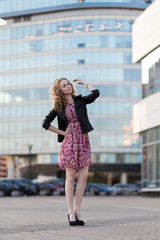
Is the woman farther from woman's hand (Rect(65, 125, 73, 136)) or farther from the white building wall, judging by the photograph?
the white building wall

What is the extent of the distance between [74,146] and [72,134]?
0.58ft

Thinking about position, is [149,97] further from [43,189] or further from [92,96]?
[92,96]

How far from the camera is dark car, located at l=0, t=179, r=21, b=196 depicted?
3819cm

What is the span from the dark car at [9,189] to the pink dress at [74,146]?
3145 cm

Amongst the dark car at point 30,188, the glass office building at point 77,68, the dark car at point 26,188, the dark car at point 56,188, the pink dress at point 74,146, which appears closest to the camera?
the pink dress at point 74,146

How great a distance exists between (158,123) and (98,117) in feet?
142

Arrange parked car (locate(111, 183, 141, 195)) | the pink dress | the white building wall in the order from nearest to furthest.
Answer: the pink dress < the white building wall < parked car (locate(111, 183, 141, 195))

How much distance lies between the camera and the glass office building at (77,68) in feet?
234

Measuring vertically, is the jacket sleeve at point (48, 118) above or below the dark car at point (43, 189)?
above

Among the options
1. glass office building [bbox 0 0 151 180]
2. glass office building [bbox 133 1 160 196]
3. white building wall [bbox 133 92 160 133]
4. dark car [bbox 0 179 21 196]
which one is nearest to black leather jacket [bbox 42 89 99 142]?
glass office building [bbox 133 1 160 196]

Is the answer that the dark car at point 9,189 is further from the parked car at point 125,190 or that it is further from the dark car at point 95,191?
the parked car at point 125,190

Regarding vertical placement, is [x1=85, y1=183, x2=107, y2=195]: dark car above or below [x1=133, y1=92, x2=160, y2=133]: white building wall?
→ below

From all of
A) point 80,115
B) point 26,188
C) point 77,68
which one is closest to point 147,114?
point 26,188

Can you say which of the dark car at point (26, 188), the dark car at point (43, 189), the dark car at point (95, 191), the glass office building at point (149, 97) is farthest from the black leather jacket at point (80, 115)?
the dark car at point (95, 191)
